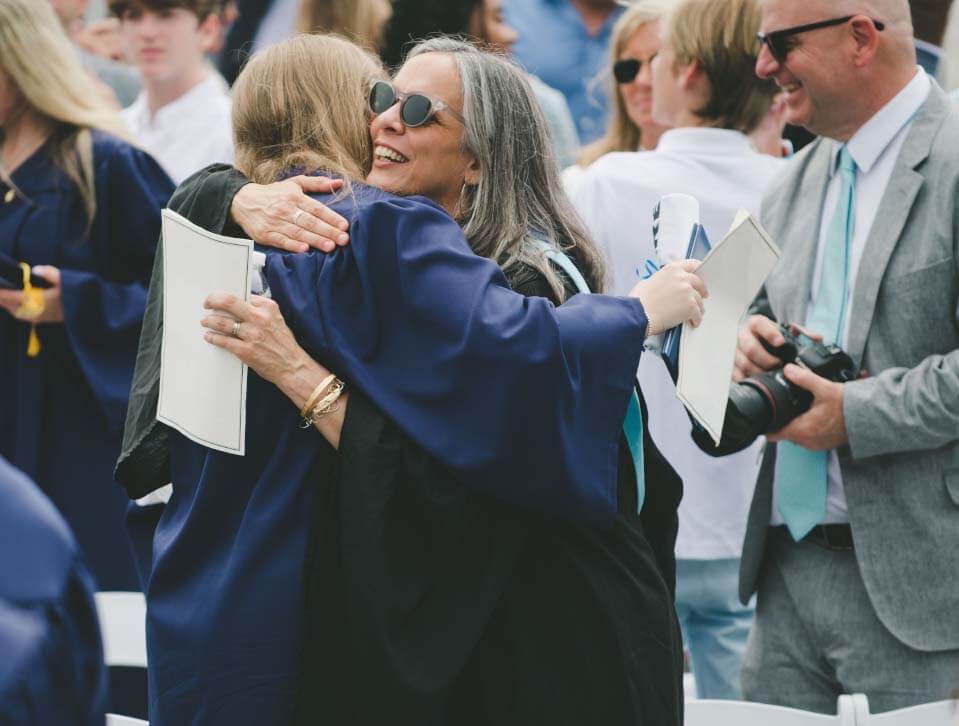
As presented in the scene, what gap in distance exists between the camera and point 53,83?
4.18 metres

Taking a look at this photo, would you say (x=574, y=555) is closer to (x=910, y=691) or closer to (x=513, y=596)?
(x=513, y=596)

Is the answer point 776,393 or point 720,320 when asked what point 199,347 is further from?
point 776,393

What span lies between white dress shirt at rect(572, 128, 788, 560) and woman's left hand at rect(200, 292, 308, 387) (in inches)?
69.6

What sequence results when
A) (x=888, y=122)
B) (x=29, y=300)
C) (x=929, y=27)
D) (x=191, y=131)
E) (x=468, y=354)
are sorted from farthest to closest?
(x=191, y=131) < (x=929, y=27) < (x=29, y=300) < (x=888, y=122) < (x=468, y=354)

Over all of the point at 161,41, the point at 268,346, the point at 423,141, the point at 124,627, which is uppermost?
the point at 423,141

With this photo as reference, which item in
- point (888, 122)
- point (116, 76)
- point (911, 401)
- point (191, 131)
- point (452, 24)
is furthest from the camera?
point (116, 76)

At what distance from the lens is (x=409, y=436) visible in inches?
100

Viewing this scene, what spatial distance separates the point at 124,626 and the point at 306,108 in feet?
4.04

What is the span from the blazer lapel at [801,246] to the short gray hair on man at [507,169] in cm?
76

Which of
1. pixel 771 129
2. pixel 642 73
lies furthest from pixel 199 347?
pixel 642 73

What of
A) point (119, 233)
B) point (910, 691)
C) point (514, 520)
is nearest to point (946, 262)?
point (910, 691)

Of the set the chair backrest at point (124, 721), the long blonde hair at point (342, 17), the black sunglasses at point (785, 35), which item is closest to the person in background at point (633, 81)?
the long blonde hair at point (342, 17)

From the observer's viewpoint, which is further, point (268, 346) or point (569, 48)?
point (569, 48)

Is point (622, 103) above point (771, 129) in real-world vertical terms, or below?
below
